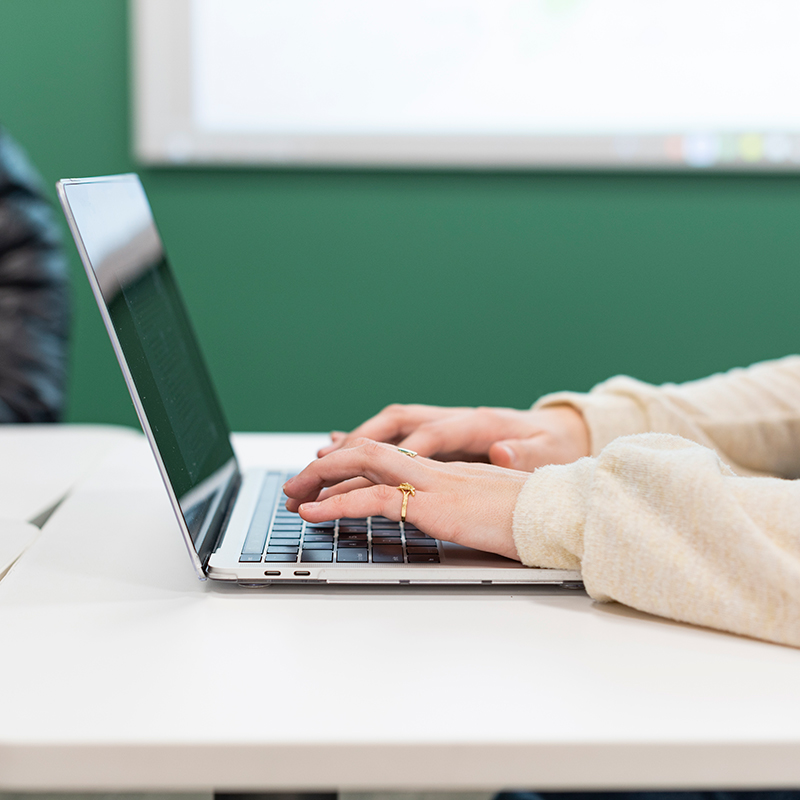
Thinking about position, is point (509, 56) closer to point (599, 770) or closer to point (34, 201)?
point (34, 201)

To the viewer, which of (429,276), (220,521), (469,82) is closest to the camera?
(220,521)

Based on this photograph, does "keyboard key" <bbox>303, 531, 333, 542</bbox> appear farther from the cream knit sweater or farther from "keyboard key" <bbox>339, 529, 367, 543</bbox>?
the cream knit sweater

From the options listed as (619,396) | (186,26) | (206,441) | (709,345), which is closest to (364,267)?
(186,26)

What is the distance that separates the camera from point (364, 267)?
2049 mm

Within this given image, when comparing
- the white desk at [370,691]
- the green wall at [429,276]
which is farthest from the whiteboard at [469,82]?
the white desk at [370,691]

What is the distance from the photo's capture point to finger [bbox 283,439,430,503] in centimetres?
63

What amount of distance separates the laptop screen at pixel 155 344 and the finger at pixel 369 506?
81 millimetres

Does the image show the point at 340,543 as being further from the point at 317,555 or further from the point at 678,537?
the point at 678,537

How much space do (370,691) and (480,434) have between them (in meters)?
0.43

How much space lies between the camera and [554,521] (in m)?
0.56

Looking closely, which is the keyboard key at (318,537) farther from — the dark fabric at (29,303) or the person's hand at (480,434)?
the dark fabric at (29,303)

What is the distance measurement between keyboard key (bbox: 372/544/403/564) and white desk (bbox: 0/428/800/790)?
21 mm

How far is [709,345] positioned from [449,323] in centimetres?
65

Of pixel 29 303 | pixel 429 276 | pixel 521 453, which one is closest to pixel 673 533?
pixel 521 453
